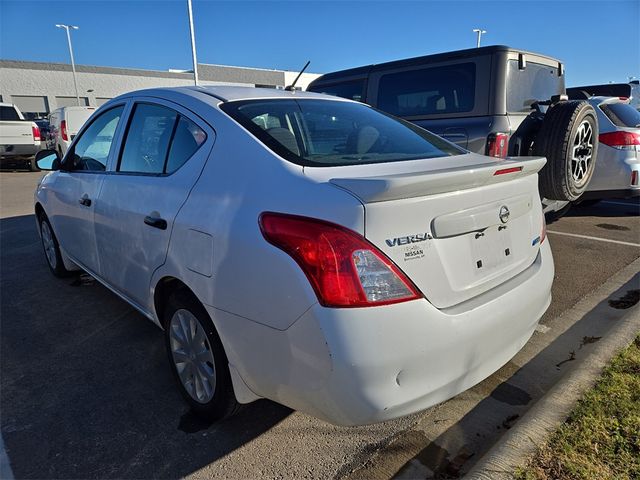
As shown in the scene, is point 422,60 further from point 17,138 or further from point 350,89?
point 17,138

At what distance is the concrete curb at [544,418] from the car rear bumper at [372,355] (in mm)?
341

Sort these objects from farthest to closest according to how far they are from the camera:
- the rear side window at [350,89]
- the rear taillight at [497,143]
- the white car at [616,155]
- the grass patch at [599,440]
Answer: the rear side window at [350,89], the white car at [616,155], the rear taillight at [497,143], the grass patch at [599,440]

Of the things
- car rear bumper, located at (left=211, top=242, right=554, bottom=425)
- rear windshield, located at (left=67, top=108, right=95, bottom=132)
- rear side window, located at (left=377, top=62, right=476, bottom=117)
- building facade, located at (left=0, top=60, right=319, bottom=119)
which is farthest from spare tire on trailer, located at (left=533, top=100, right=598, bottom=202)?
building facade, located at (left=0, top=60, right=319, bottom=119)

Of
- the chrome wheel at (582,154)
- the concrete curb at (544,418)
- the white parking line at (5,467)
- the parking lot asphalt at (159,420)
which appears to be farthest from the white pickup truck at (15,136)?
the concrete curb at (544,418)

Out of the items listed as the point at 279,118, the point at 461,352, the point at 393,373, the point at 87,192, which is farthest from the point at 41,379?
the point at 461,352

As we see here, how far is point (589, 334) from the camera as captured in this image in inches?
128

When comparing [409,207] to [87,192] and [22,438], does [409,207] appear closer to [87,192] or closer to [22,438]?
[22,438]

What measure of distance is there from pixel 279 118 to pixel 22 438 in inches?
81.9

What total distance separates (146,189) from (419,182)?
1.59 m

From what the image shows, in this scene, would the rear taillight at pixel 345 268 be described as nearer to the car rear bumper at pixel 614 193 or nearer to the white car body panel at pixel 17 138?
the car rear bumper at pixel 614 193

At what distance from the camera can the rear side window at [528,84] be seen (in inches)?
191

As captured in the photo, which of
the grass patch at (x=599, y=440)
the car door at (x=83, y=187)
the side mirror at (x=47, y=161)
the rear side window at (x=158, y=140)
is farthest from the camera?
the side mirror at (x=47, y=161)

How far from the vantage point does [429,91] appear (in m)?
5.52

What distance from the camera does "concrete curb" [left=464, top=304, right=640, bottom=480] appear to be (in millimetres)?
1880
